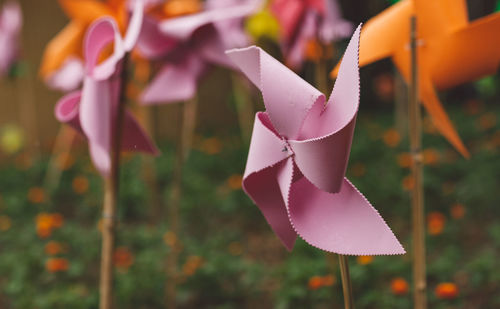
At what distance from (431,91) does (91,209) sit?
1.64m

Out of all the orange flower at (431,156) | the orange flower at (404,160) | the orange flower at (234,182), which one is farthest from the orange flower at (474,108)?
the orange flower at (234,182)

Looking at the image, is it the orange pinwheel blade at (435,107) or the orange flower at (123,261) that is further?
the orange flower at (123,261)

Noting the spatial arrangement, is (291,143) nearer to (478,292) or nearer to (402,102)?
(478,292)

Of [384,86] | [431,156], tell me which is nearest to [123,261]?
[431,156]

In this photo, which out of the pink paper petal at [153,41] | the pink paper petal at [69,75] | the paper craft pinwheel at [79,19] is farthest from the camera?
the pink paper petal at [69,75]

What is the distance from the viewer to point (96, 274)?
150 centimetres

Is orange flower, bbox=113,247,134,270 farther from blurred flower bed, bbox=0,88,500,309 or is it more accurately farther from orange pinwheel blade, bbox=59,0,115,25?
orange pinwheel blade, bbox=59,0,115,25

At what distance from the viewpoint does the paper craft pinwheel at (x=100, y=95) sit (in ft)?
→ 2.18

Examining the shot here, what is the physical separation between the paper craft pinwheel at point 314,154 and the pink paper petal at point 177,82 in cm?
44

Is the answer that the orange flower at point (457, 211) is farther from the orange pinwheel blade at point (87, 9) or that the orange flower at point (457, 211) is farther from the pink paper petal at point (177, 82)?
the orange pinwheel blade at point (87, 9)

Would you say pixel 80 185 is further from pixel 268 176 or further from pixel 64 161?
pixel 268 176

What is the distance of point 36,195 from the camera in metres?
2.12

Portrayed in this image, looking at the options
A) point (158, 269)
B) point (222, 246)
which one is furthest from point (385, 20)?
point (222, 246)

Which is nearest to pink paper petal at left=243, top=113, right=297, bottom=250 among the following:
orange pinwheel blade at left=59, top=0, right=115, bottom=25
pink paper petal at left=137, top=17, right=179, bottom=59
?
pink paper petal at left=137, top=17, right=179, bottom=59
